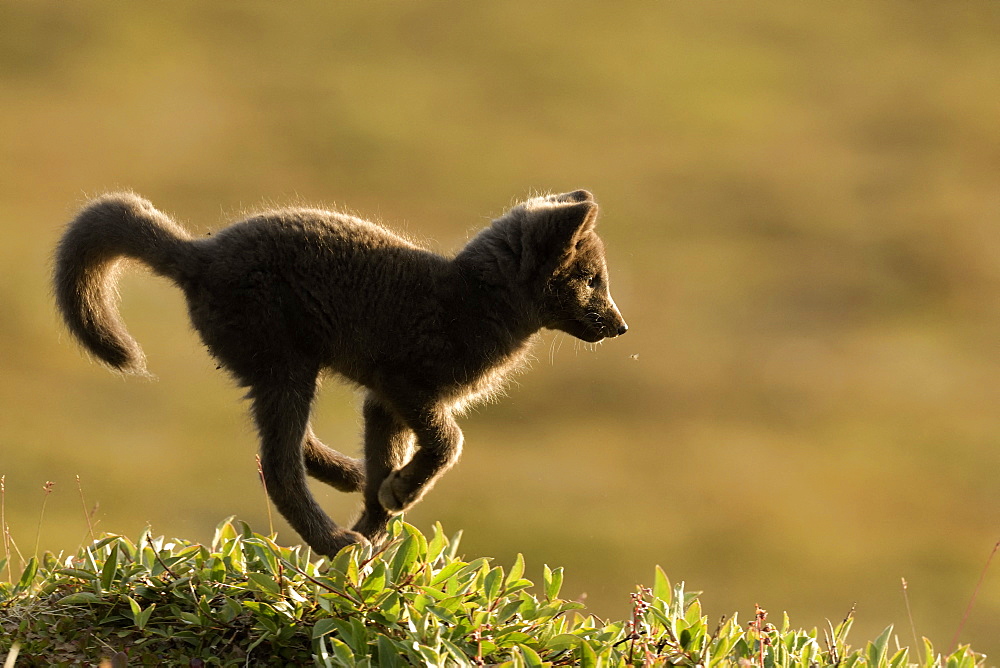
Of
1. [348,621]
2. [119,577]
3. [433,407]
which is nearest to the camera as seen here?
[348,621]

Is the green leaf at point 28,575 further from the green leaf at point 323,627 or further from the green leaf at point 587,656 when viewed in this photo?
the green leaf at point 587,656

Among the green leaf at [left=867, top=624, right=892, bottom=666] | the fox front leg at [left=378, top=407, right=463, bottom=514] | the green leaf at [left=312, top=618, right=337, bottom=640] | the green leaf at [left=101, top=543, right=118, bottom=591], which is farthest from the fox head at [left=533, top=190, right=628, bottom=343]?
the green leaf at [left=101, top=543, right=118, bottom=591]

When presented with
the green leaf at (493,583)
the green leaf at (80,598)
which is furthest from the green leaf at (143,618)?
the green leaf at (493,583)

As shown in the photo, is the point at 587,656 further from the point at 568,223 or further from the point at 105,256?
the point at 105,256

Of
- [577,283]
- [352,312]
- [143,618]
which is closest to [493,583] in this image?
[143,618]

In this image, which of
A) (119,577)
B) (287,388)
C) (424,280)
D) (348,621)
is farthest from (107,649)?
(424,280)

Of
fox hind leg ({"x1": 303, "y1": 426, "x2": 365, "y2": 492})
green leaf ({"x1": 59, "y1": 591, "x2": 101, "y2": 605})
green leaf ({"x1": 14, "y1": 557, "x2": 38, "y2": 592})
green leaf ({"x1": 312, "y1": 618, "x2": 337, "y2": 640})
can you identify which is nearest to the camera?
green leaf ({"x1": 312, "y1": 618, "x2": 337, "y2": 640})

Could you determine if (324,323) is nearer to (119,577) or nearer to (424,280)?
(424,280)

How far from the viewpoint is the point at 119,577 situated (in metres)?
4.08

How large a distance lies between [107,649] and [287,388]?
1.35 m

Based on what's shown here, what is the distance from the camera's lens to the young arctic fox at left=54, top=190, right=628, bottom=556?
4598 mm

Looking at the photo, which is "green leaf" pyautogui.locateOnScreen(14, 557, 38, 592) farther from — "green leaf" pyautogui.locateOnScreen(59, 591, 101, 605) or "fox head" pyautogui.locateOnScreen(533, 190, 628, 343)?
"fox head" pyautogui.locateOnScreen(533, 190, 628, 343)

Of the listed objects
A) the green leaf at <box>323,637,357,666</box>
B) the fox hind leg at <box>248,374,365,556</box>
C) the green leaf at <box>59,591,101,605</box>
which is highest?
the fox hind leg at <box>248,374,365,556</box>

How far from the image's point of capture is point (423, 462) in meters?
4.81
